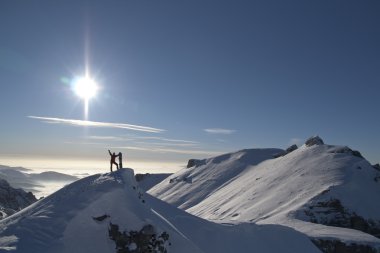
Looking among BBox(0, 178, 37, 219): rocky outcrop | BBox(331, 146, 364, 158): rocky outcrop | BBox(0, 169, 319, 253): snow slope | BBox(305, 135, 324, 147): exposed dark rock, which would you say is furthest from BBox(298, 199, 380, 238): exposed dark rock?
BBox(0, 178, 37, 219): rocky outcrop

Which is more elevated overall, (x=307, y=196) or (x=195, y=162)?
(x=195, y=162)

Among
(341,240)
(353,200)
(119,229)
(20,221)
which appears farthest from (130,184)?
(353,200)

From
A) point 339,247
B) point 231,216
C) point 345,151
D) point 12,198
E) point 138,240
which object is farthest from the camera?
point 12,198

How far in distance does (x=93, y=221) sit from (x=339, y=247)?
79.1 ft

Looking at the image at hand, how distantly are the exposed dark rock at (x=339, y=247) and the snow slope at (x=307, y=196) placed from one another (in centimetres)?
50

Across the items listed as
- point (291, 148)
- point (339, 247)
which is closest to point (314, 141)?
point (291, 148)

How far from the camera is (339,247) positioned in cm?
3228

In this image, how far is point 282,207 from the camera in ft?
154

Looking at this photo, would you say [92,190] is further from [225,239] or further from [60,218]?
[225,239]

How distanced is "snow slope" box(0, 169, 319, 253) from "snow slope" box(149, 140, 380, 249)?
→ 7.37 meters

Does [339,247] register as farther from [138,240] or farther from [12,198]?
[12,198]

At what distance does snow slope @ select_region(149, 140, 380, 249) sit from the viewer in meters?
41.1

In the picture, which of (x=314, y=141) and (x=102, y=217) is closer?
(x=102, y=217)

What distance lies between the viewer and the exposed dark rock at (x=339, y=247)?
31594mm
